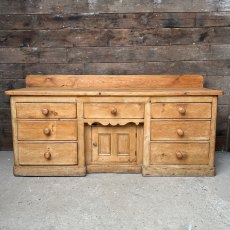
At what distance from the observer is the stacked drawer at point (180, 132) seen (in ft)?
7.44

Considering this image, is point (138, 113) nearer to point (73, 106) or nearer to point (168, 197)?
point (73, 106)

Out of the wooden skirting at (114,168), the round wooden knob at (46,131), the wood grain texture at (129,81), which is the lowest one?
the wooden skirting at (114,168)

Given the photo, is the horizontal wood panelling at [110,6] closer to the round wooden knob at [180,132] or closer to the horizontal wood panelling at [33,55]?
the horizontal wood panelling at [33,55]

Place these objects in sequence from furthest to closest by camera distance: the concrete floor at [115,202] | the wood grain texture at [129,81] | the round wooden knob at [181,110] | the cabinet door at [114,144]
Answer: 1. the wood grain texture at [129,81]
2. the cabinet door at [114,144]
3. the round wooden knob at [181,110]
4. the concrete floor at [115,202]

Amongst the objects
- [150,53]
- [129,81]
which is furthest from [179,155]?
[150,53]

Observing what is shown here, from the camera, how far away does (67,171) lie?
233 centimetres

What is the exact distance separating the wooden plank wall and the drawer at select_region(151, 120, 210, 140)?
29.0 inches

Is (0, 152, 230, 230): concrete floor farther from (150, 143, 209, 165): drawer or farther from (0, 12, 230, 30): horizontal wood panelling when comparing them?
(0, 12, 230, 30): horizontal wood panelling

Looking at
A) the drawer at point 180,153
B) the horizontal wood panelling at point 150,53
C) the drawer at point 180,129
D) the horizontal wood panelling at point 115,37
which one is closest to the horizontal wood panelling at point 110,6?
the horizontal wood panelling at point 115,37

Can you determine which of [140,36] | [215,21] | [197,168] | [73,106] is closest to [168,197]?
[197,168]

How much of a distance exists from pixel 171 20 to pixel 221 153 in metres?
1.49

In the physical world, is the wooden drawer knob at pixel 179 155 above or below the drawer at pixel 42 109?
below

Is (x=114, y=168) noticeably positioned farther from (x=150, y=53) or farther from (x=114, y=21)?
(x=114, y=21)

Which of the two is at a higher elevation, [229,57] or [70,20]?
[70,20]
